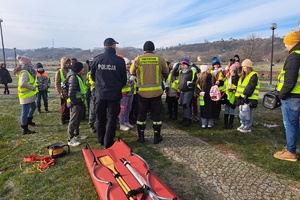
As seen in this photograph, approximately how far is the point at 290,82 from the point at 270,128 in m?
2.91

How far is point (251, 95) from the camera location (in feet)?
19.1

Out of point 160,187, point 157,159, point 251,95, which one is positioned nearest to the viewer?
point 160,187

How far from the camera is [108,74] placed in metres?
4.87

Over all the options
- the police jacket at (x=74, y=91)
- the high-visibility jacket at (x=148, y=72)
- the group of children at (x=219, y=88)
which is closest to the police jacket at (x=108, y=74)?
the high-visibility jacket at (x=148, y=72)

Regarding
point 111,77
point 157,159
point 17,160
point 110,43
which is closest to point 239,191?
point 157,159

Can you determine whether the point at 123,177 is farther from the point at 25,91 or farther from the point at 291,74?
the point at 25,91

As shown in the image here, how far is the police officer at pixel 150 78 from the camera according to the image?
528 centimetres

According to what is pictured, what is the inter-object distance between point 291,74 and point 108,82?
3461 millimetres

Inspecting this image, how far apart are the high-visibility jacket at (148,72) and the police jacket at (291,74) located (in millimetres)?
2443

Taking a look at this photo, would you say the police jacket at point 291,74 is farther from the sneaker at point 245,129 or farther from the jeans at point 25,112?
the jeans at point 25,112

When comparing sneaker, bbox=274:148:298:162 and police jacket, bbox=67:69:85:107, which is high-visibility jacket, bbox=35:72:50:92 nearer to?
police jacket, bbox=67:69:85:107

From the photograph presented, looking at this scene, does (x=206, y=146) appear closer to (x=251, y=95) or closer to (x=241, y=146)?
(x=241, y=146)

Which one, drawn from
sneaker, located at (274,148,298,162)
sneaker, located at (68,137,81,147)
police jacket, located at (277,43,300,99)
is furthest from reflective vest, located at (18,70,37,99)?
sneaker, located at (274,148,298,162)

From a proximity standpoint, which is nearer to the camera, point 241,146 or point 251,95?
point 241,146
